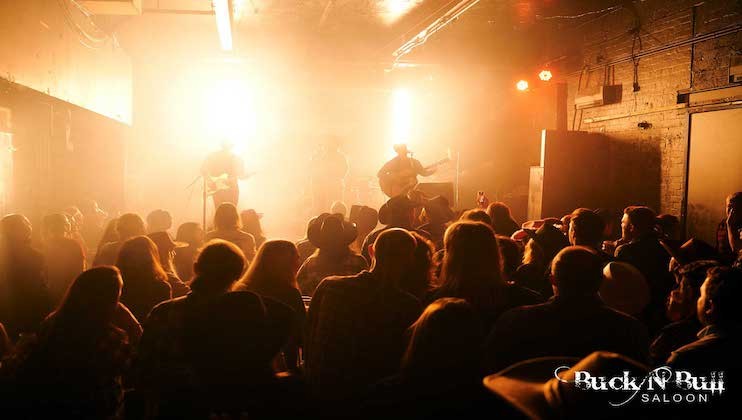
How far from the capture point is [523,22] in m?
12.5

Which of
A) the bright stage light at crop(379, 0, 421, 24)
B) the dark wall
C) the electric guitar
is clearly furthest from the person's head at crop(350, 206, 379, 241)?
the bright stage light at crop(379, 0, 421, 24)

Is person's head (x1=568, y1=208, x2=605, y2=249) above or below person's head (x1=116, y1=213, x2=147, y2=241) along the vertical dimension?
above

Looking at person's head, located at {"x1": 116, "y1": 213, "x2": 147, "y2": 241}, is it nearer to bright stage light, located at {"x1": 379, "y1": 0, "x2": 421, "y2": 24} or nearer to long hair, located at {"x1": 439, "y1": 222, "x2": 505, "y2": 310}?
long hair, located at {"x1": 439, "y1": 222, "x2": 505, "y2": 310}

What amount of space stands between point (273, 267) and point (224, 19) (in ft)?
21.5

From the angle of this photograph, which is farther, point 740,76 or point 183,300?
point 740,76

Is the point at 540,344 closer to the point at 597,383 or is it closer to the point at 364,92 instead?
the point at 597,383

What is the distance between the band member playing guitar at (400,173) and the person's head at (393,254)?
7.98 meters

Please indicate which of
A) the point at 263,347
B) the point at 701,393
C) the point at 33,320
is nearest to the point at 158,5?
the point at 33,320

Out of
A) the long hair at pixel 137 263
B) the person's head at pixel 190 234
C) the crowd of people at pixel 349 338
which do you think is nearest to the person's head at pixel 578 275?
the crowd of people at pixel 349 338

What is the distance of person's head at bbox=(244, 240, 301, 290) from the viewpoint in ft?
11.3

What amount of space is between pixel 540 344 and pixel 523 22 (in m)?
11.3

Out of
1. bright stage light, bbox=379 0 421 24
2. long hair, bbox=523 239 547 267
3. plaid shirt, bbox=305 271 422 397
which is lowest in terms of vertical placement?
plaid shirt, bbox=305 271 422 397

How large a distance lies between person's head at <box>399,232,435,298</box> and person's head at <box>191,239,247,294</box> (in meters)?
0.82

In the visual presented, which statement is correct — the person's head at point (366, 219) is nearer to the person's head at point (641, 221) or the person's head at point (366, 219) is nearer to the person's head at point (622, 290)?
the person's head at point (641, 221)
